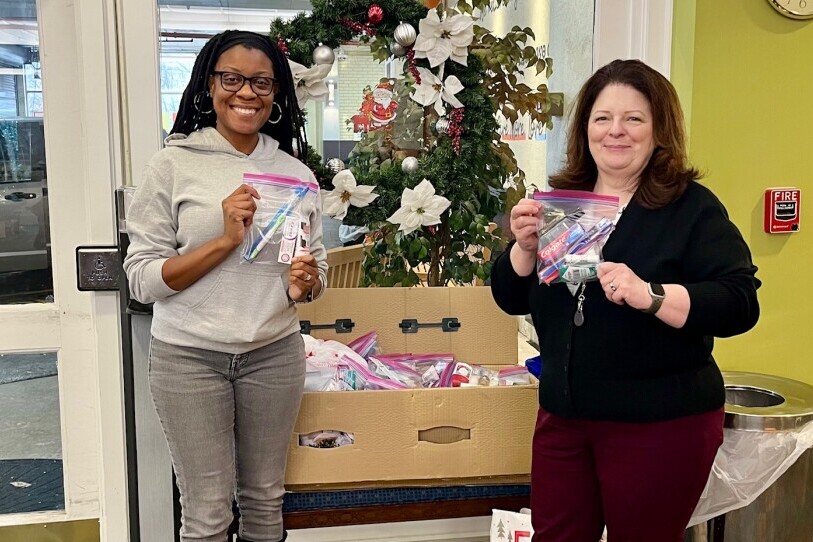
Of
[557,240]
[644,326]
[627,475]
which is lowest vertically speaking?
[627,475]

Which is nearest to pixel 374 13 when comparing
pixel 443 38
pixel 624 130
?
pixel 443 38

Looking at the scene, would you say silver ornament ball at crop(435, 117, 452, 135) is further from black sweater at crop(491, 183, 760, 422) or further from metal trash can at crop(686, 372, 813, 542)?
metal trash can at crop(686, 372, 813, 542)

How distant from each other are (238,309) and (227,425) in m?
0.25

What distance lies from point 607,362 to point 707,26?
121 cm

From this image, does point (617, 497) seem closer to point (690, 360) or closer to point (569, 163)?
point (690, 360)

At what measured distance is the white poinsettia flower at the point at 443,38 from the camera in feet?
6.89

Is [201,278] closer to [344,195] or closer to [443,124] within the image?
[344,195]

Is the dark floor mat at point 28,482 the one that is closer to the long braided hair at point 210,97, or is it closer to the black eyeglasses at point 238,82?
the long braided hair at point 210,97

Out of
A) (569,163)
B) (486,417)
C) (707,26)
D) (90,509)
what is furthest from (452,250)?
(90,509)

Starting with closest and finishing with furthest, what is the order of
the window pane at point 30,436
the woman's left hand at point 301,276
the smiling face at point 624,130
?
the smiling face at point 624,130, the woman's left hand at point 301,276, the window pane at point 30,436

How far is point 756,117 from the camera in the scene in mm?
2131

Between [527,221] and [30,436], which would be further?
[30,436]

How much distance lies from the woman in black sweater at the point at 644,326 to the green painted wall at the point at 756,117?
0.79m

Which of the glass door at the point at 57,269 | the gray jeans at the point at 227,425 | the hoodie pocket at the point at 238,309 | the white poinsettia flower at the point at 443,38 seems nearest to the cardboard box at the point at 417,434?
the gray jeans at the point at 227,425
